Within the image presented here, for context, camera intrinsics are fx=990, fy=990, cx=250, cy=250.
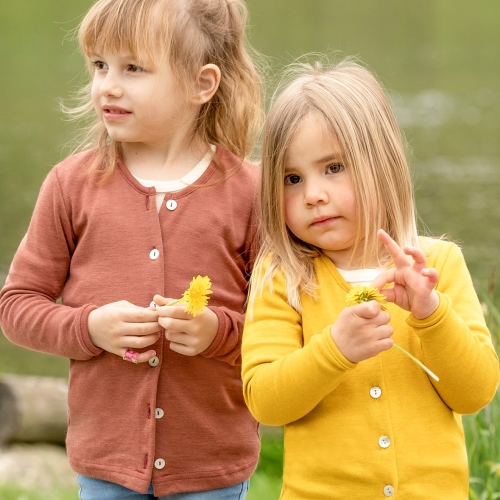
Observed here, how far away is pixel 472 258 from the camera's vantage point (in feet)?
20.0

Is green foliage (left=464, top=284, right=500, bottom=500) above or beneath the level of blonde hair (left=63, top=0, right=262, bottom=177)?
beneath

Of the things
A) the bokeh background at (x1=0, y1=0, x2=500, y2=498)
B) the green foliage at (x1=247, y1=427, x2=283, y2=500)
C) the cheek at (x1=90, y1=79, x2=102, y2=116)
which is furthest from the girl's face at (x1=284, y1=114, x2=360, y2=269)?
the bokeh background at (x1=0, y1=0, x2=500, y2=498)

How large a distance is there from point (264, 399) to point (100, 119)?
30.1 inches

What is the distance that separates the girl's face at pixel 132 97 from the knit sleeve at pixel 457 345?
2.19ft

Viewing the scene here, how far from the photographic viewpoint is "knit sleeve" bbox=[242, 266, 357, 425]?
1.74 metres

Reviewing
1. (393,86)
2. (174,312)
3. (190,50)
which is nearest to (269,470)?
(174,312)

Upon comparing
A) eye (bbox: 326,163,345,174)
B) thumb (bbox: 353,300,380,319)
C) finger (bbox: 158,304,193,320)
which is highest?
eye (bbox: 326,163,345,174)

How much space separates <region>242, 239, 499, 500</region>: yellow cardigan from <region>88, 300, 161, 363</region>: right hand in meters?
0.21

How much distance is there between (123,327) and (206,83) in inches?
23.4

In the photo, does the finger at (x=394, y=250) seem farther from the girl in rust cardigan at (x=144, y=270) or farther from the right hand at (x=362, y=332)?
the girl in rust cardigan at (x=144, y=270)

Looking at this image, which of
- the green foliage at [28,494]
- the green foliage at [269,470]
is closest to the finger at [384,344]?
the green foliage at [269,470]

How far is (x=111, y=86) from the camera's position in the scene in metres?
2.03

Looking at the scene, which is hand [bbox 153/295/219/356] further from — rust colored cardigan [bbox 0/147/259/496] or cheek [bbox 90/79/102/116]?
cheek [bbox 90/79/102/116]

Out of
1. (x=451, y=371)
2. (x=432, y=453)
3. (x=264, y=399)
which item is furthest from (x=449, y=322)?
(x=264, y=399)
